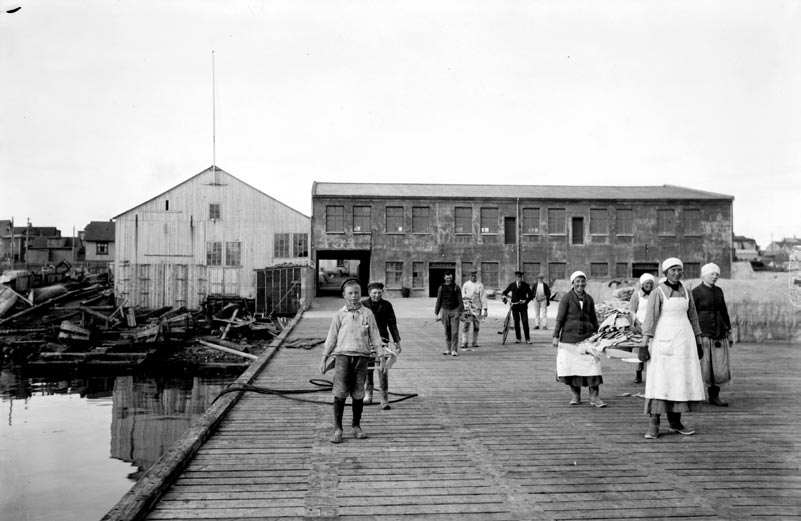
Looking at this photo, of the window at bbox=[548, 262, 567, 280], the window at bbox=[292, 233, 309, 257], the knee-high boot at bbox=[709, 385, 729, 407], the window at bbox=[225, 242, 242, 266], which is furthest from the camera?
the window at bbox=[548, 262, 567, 280]

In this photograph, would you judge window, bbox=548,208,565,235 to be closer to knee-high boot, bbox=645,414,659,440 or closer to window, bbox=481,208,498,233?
window, bbox=481,208,498,233

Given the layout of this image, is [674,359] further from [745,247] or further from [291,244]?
[745,247]

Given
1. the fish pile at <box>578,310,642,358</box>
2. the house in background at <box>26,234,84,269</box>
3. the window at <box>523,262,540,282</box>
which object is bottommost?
the fish pile at <box>578,310,642,358</box>

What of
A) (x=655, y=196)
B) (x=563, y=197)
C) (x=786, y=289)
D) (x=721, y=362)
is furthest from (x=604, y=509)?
(x=655, y=196)

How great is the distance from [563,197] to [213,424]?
120 feet

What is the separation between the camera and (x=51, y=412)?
16484 millimetres

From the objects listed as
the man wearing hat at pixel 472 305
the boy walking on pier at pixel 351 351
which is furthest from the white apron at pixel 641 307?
the man wearing hat at pixel 472 305

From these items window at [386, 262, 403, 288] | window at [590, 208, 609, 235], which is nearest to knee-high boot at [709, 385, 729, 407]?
window at [386, 262, 403, 288]

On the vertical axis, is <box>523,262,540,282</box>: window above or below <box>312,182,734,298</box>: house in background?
below

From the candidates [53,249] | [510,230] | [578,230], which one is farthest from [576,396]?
[53,249]

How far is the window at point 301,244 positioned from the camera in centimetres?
3856

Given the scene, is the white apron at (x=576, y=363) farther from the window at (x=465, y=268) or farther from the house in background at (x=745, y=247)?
the house in background at (x=745, y=247)

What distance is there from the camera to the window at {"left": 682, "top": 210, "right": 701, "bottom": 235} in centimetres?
4156

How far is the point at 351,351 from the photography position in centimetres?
677
